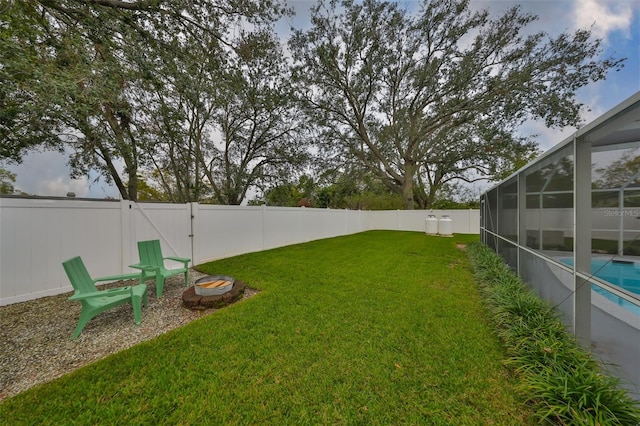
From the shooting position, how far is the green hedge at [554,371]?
1.55 m

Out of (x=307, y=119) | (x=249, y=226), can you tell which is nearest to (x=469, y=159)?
(x=307, y=119)

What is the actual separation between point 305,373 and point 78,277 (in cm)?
302

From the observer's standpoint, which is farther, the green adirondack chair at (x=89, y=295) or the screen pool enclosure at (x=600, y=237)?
the green adirondack chair at (x=89, y=295)

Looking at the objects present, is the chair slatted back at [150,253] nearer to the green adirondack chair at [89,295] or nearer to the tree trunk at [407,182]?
the green adirondack chair at [89,295]

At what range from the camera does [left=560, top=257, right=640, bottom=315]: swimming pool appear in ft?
5.27

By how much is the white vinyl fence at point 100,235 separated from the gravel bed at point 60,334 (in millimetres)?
428

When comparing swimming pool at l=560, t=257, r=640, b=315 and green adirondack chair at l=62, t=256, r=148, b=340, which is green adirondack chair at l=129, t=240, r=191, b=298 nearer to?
green adirondack chair at l=62, t=256, r=148, b=340

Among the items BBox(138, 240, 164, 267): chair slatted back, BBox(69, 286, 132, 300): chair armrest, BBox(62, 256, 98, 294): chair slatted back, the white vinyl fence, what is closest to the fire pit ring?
BBox(69, 286, 132, 300): chair armrest

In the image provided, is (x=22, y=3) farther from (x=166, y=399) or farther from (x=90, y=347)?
(x=166, y=399)

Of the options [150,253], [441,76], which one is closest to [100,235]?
[150,253]

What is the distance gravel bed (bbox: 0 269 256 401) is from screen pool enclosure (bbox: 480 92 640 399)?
4.40m

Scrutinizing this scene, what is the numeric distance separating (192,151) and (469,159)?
1523 centimetres

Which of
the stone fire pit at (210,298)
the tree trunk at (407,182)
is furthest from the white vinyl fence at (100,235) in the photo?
the tree trunk at (407,182)

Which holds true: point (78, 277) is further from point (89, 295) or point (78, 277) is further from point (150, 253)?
point (150, 253)
